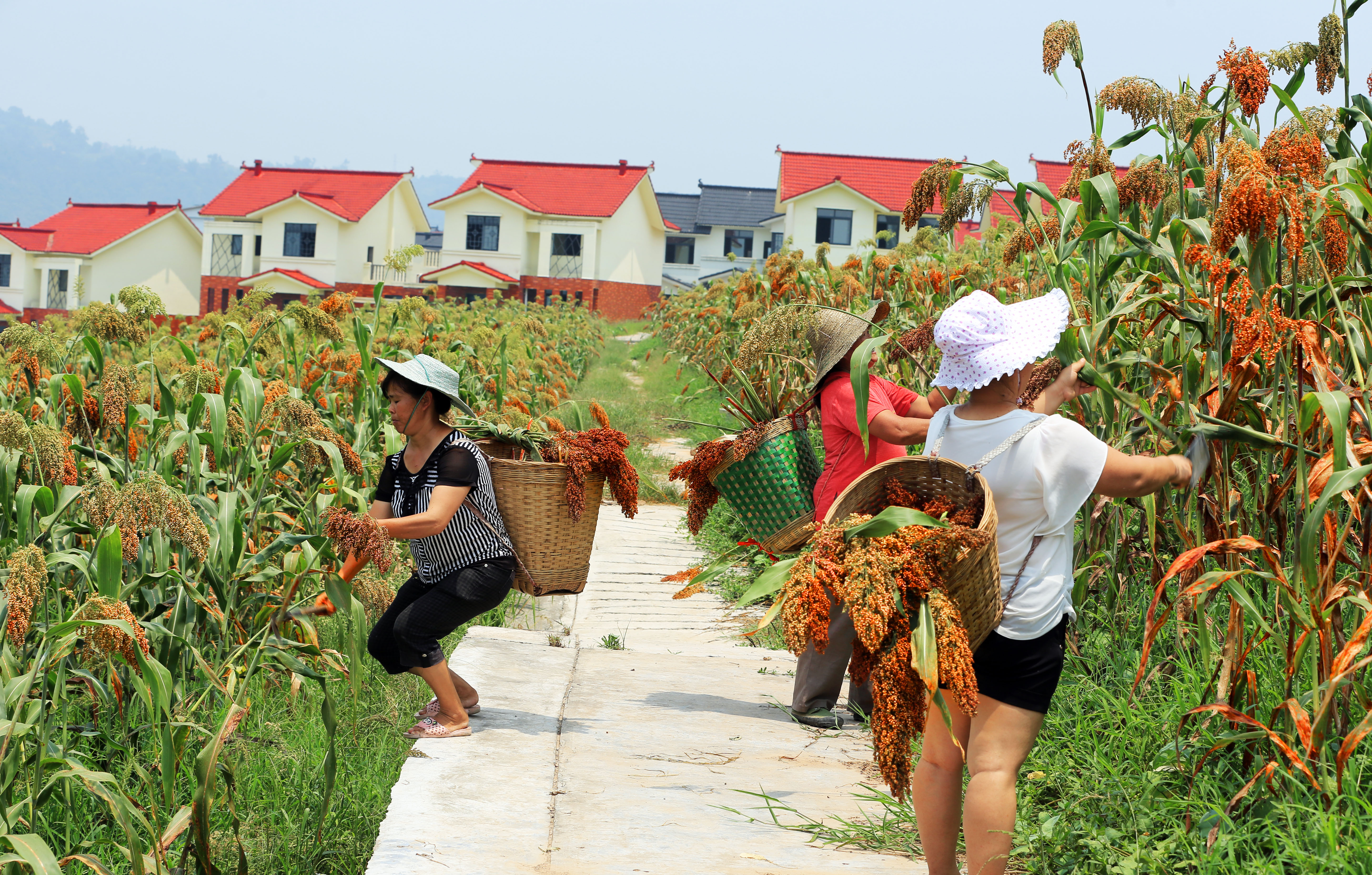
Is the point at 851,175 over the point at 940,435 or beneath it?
over

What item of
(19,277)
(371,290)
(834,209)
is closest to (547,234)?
(371,290)

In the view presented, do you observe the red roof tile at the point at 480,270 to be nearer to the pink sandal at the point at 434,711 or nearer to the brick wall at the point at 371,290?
the brick wall at the point at 371,290

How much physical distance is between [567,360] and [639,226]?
34711 millimetres

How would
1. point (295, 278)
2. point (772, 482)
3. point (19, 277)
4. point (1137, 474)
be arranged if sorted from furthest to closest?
point (19, 277) < point (295, 278) < point (772, 482) < point (1137, 474)

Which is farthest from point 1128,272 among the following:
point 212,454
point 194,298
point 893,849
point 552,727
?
point 194,298

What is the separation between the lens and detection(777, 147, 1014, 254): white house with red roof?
4912cm

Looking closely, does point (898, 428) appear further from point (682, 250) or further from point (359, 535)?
point (682, 250)

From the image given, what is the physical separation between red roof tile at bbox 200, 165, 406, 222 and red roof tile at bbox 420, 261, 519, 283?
394cm

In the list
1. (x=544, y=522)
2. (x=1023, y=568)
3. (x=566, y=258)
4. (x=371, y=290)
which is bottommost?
(x=544, y=522)

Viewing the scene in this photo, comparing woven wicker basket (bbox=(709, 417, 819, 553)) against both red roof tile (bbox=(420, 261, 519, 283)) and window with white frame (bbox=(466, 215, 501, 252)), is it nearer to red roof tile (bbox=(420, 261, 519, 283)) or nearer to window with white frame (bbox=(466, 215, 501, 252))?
red roof tile (bbox=(420, 261, 519, 283))

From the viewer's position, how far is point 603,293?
167ft

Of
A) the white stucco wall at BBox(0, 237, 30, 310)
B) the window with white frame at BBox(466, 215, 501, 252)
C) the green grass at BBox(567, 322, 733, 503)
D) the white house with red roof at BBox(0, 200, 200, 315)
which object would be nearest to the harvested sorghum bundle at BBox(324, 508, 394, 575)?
the green grass at BBox(567, 322, 733, 503)

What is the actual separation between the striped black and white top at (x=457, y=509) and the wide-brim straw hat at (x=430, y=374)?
0.16 metres

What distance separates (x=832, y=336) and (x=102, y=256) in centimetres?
5743
